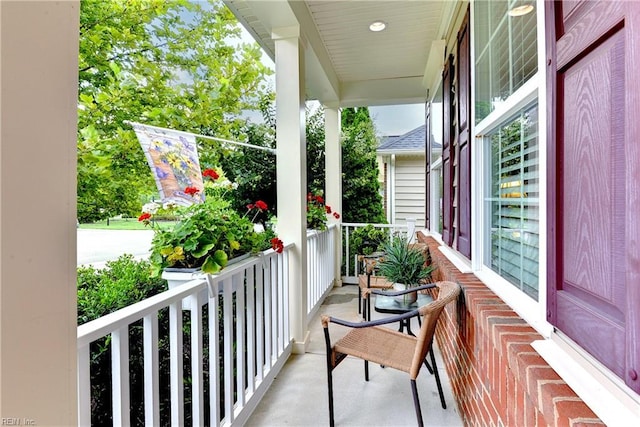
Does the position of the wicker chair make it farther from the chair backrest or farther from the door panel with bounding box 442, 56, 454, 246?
the door panel with bounding box 442, 56, 454, 246

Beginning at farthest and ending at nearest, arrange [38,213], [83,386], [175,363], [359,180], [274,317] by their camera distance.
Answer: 1. [359,180]
2. [274,317]
3. [175,363]
4. [83,386]
5. [38,213]

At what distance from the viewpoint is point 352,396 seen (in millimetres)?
2230

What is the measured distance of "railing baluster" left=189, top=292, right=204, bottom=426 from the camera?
1.51 m

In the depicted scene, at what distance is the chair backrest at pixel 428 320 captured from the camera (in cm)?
168

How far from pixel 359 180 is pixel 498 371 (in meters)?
5.97

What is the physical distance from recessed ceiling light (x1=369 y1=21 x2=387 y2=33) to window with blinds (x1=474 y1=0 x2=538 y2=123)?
1.38m

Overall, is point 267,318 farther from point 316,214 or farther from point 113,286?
point 316,214

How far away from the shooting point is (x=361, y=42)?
3619 millimetres

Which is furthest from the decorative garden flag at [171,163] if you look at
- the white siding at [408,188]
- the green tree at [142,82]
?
the white siding at [408,188]

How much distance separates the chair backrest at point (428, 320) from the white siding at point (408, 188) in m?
5.97

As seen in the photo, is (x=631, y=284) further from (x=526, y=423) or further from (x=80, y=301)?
(x=80, y=301)

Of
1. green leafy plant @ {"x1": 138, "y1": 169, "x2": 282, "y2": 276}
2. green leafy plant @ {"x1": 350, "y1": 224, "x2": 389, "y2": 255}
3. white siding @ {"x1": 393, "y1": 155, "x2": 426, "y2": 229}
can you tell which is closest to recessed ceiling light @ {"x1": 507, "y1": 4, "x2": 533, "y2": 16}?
green leafy plant @ {"x1": 138, "y1": 169, "x2": 282, "y2": 276}

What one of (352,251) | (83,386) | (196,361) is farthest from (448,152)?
(352,251)

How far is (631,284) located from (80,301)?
2.30 m
